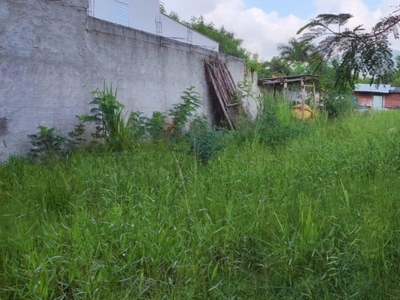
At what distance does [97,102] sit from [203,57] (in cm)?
335

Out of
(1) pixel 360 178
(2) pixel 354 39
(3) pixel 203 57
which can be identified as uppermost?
(3) pixel 203 57

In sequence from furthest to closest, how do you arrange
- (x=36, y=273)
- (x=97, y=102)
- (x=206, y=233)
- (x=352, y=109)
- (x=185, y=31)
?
1. (x=185, y=31)
2. (x=352, y=109)
3. (x=97, y=102)
4. (x=206, y=233)
5. (x=36, y=273)

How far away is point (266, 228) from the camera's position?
229 cm

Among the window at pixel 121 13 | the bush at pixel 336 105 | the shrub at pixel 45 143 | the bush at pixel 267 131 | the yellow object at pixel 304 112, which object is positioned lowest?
the shrub at pixel 45 143

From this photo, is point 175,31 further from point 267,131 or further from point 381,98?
point 381,98

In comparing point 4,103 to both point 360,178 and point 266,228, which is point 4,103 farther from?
point 360,178

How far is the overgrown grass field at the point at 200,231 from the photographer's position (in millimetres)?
1774

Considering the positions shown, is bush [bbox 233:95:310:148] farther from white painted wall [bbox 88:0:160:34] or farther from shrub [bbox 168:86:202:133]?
white painted wall [bbox 88:0:160:34]

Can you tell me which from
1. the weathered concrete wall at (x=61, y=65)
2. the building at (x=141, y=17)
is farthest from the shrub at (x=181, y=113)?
the building at (x=141, y=17)

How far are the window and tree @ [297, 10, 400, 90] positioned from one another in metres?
13.0

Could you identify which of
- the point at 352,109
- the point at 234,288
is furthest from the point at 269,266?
the point at 352,109

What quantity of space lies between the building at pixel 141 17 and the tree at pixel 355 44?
9662mm

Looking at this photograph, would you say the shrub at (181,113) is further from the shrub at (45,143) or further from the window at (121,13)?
the window at (121,13)

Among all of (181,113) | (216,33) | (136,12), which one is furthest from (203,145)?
(216,33)
